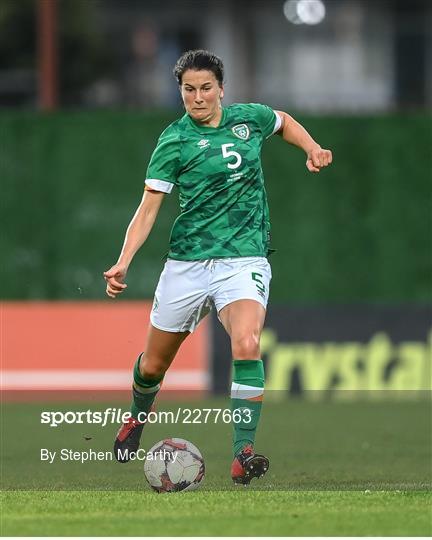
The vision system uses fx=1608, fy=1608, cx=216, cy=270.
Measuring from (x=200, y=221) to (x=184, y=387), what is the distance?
7.88 m

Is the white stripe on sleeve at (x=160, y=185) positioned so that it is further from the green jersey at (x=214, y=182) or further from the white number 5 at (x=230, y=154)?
the white number 5 at (x=230, y=154)

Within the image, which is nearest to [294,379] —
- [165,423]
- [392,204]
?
[392,204]

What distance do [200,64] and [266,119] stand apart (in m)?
0.57

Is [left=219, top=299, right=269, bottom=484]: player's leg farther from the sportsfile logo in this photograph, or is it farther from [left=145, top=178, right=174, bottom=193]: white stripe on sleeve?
[left=145, top=178, right=174, bottom=193]: white stripe on sleeve

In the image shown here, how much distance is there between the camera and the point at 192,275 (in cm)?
894

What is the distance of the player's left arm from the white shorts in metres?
0.62

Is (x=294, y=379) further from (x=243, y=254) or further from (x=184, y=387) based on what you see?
(x=243, y=254)

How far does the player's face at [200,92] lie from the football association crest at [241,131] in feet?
0.62

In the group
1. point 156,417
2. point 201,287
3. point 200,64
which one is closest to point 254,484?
point 156,417

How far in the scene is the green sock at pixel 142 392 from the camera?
364 inches

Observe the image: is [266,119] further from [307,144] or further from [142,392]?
[142,392]

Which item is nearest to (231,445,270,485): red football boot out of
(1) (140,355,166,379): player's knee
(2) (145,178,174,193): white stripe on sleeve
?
(1) (140,355,166,379): player's knee

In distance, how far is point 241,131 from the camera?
8.91 m

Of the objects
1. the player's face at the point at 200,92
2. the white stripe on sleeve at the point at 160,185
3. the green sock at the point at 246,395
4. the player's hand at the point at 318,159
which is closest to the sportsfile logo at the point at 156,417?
the green sock at the point at 246,395
